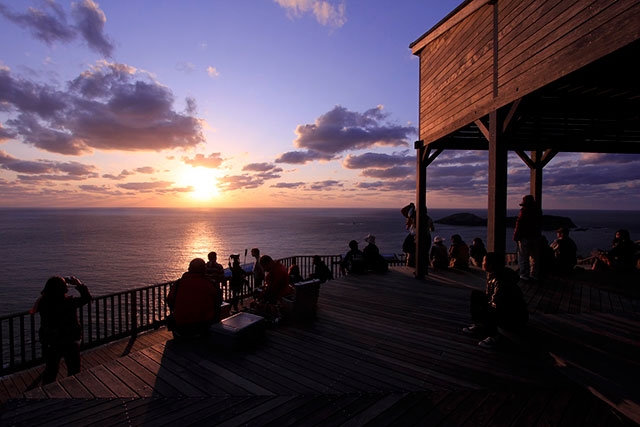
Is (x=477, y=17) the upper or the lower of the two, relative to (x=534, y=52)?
upper

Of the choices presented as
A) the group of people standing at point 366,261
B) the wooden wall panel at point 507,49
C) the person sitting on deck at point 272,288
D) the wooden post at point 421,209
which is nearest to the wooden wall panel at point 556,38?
the wooden wall panel at point 507,49

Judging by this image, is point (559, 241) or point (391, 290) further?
point (559, 241)

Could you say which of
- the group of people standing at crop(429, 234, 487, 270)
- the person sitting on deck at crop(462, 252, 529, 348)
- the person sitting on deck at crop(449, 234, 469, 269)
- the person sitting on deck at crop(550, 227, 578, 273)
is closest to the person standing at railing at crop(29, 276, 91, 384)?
the person sitting on deck at crop(462, 252, 529, 348)

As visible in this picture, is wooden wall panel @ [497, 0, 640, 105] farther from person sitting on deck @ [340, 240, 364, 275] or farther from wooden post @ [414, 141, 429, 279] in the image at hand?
person sitting on deck @ [340, 240, 364, 275]

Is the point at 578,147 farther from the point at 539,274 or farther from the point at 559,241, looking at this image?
the point at 539,274

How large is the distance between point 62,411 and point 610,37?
24.3 ft

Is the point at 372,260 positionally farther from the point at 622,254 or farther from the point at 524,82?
the point at 622,254

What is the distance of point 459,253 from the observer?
1062 centimetres

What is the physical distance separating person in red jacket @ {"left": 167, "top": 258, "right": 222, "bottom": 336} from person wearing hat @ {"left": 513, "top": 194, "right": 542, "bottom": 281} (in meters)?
7.17

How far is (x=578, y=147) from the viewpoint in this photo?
1041 centimetres

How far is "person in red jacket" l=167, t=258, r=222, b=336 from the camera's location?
16.6 feet

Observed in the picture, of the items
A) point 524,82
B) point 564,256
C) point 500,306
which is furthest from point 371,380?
point 564,256

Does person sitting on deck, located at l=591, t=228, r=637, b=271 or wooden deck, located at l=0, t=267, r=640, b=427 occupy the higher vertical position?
person sitting on deck, located at l=591, t=228, r=637, b=271

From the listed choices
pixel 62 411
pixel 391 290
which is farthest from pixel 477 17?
pixel 62 411
